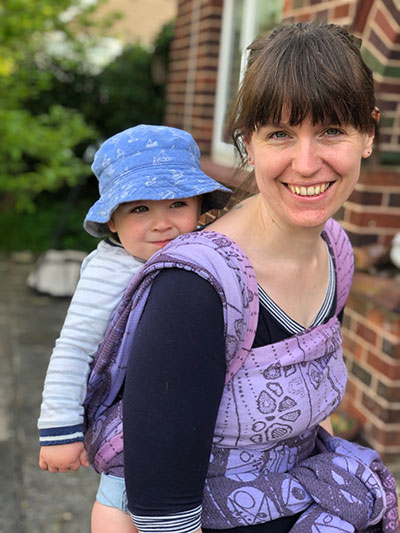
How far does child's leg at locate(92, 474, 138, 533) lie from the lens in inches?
52.3

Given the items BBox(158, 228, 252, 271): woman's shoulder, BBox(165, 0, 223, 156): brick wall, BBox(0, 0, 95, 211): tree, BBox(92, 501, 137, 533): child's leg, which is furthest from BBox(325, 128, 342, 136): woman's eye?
BBox(165, 0, 223, 156): brick wall

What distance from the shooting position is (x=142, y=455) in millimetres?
1093

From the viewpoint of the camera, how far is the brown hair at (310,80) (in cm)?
111

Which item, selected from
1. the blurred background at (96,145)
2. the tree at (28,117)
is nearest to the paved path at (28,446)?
the blurred background at (96,145)

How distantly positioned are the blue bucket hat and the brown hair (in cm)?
27

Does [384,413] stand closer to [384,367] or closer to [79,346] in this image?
[384,367]

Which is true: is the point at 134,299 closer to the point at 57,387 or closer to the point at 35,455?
the point at 57,387

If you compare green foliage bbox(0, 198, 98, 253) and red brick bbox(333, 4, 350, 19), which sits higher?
red brick bbox(333, 4, 350, 19)

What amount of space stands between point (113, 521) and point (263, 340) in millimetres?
516

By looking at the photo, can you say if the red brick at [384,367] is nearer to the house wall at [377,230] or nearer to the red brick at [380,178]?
the house wall at [377,230]

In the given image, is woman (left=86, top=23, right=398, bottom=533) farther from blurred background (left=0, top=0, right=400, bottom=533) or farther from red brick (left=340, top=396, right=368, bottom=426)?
red brick (left=340, top=396, right=368, bottom=426)

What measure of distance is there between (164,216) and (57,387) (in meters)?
0.43

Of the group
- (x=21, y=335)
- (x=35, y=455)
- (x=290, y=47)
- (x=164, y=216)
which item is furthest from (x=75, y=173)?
(x=290, y=47)

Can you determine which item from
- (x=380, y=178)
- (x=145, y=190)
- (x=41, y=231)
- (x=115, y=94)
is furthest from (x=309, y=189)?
(x=115, y=94)
